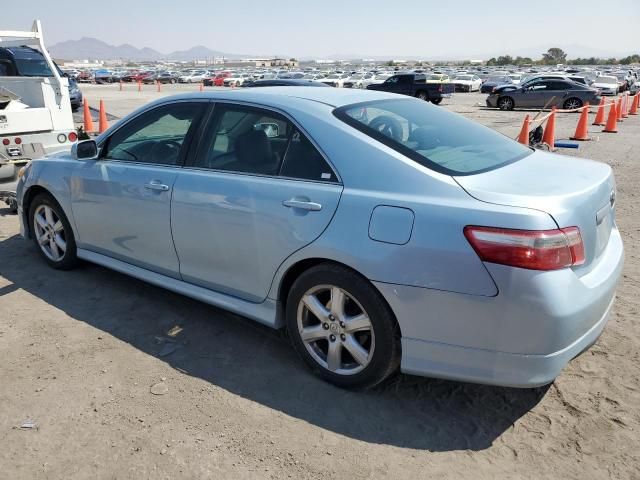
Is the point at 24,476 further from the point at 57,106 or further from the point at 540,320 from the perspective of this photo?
the point at 57,106

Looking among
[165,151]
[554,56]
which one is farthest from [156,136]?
[554,56]

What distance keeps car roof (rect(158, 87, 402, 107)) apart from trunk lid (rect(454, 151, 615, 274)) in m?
1.02

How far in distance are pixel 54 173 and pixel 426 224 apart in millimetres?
3372

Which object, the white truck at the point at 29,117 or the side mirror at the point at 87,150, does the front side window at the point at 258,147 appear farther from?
the white truck at the point at 29,117

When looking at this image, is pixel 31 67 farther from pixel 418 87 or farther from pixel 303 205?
pixel 418 87

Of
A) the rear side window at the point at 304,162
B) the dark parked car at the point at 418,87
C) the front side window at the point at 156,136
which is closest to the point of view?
the rear side window at the point at 304,162

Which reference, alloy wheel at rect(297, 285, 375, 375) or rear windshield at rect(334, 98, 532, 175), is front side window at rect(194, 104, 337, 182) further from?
alloy wheel at rect(297, 285, 375, 375)

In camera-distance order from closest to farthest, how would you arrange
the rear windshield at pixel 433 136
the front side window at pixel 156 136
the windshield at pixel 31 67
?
1. the rear windshield at pixel 433 136
2. the front side window at pixel 156 136
3. the windshield at pixel 31 67

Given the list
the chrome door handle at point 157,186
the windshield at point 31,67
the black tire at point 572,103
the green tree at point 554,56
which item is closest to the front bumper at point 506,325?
the chrome door handle at point 157,186

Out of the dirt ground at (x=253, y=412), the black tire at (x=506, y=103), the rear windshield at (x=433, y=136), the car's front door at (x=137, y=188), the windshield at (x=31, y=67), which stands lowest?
the black tire at (x=506, y=103)

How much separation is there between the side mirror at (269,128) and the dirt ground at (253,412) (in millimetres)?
1382

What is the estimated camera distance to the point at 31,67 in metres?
11.8

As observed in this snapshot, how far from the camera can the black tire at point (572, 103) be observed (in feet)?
77.5

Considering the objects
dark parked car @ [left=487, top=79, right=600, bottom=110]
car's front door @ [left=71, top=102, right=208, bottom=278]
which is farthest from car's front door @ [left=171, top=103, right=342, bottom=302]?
dark parked car @ [left=487, top=79, right=600, bottom=110]
